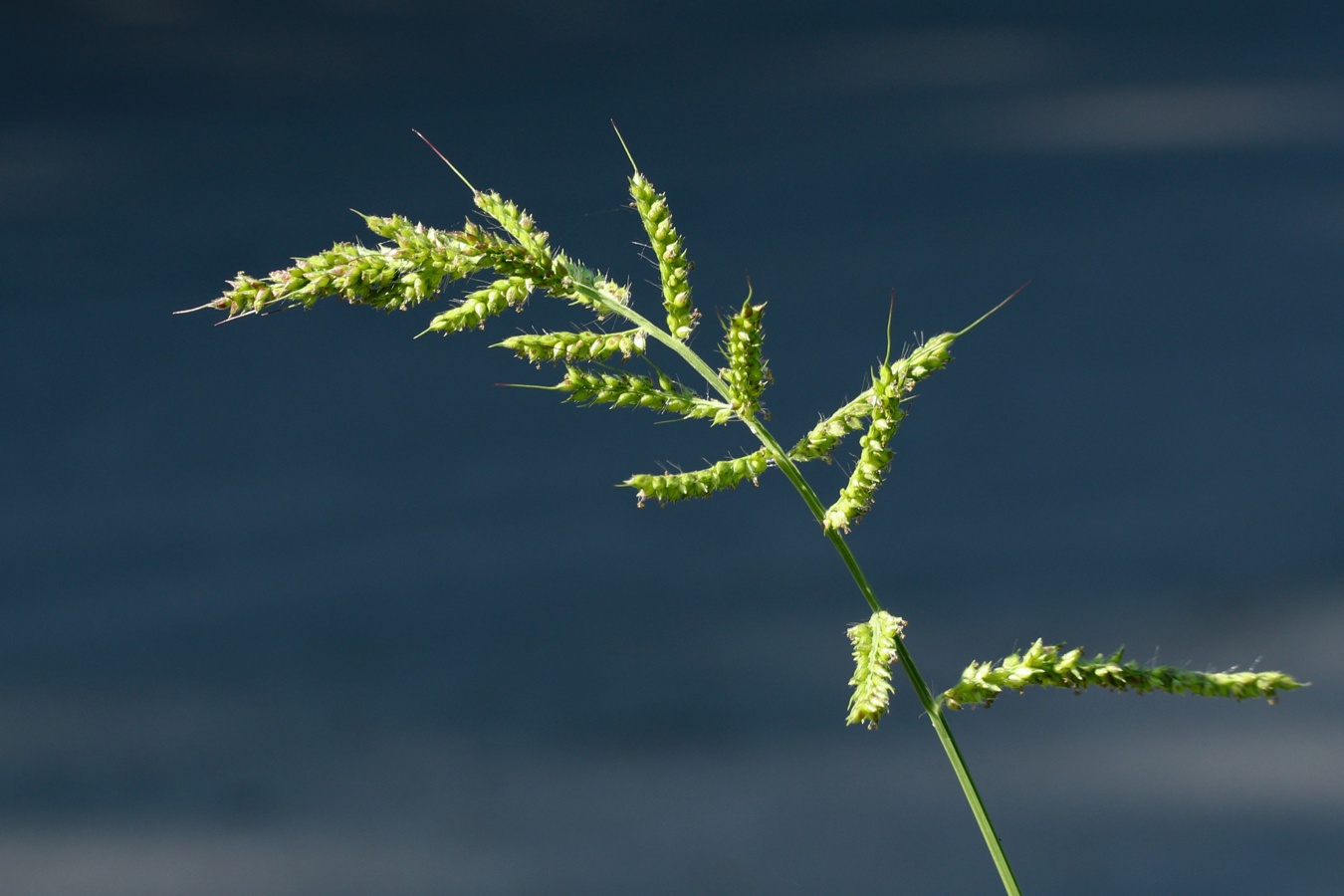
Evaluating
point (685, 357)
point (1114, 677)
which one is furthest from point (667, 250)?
point (1114, 677)

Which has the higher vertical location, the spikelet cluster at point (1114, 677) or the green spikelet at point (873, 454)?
the green spikelet at point (873, 454)

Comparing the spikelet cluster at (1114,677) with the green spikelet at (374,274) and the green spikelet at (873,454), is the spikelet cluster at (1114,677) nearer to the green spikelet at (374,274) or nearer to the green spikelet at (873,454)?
the green spikelet at (873,454)

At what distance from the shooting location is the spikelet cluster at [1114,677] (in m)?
0.24

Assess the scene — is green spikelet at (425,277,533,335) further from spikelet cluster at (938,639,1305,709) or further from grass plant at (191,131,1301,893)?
spikelet cluster at (938,639,1305,709)

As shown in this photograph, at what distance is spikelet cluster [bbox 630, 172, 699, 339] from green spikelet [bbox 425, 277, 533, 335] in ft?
0.12

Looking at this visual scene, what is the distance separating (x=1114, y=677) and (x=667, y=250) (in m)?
0.14

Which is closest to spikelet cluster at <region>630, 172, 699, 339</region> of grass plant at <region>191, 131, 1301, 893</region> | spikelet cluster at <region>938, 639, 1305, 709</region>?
grass plant at <region>191, 131, 1301, 893</region>

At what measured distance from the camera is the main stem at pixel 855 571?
10.8 inches

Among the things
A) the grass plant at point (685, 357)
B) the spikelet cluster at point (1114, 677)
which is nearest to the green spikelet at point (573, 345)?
the grass plant at point (685, 357)

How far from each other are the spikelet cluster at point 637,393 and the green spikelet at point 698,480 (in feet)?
0.04

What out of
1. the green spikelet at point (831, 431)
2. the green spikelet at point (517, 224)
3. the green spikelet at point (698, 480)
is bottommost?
the green spikelet at point (698, 480)

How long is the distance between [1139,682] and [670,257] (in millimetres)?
145

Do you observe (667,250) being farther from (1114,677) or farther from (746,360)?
(1114,677)

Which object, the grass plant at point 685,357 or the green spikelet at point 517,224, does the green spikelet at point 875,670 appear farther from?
the green spikelet at point 517,224
